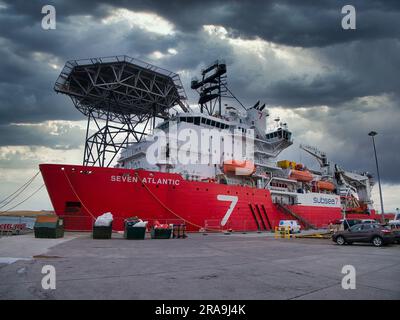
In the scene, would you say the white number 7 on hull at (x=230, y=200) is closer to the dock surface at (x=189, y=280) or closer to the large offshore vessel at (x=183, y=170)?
the large offshore vessel at (x=183, y=170)

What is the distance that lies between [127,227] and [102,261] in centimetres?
836

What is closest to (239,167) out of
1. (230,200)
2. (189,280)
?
(230,200)

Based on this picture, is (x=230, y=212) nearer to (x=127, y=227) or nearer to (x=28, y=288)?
(x=127, y=227)

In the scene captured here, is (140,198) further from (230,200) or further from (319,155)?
(319,155)

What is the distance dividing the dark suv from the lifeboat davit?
38.5 ft

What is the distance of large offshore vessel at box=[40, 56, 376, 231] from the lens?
19.0 m

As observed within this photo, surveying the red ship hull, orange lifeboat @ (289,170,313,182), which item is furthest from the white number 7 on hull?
orange lifeboat @ (289,170,313,182)

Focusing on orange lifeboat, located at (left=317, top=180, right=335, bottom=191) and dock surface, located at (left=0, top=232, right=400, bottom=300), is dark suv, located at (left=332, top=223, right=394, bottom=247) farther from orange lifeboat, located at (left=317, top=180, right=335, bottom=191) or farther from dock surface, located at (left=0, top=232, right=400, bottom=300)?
orange lifeboat, located at (left=317, top=180, right=335, bottom=191)

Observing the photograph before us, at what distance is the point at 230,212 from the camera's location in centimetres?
2411

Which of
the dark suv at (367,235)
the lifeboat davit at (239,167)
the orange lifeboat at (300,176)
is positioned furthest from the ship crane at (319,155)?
the dark suv at (367,235)

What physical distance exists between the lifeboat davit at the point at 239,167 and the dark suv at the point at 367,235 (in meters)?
11.7

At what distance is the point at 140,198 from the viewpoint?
19750mm

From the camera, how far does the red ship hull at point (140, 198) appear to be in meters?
18.4
